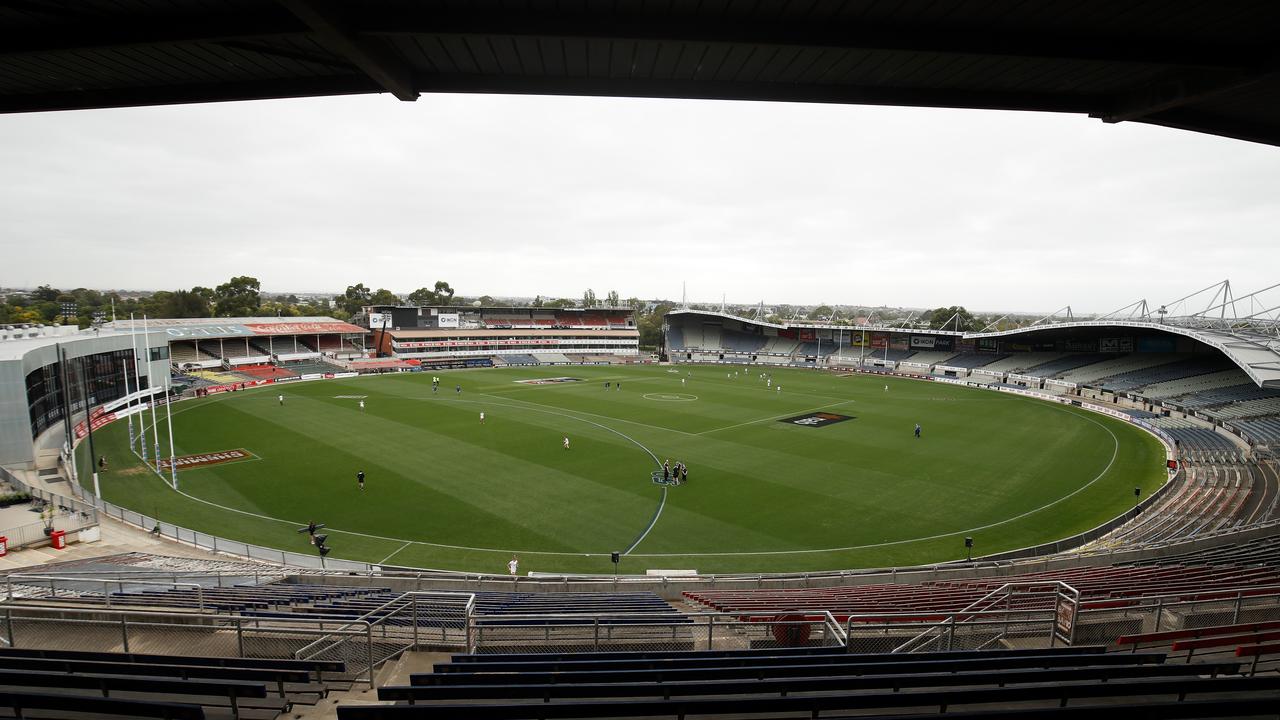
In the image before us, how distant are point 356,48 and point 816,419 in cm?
4461

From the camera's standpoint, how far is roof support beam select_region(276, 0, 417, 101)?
15.1 ft

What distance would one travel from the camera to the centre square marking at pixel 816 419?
4381 cm

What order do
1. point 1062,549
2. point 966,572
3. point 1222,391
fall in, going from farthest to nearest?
1. point 1222,391
2. point 1062,549
3. point 966,572

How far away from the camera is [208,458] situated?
107 feet

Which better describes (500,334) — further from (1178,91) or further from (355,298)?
(1178,91)

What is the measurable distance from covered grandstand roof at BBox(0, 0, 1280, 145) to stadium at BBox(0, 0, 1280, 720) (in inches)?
1.9

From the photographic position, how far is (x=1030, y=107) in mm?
7293

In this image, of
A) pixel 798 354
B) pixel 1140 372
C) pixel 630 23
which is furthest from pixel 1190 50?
pixel 798 354

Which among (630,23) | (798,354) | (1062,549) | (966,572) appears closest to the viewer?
(630,23)

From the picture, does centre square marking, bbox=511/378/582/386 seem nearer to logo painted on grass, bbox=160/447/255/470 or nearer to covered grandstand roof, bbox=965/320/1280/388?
logo painted on grass, bbox=160/447/255/470

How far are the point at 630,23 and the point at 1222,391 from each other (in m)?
61.2

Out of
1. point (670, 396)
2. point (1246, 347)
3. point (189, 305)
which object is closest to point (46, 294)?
point (189, 305)

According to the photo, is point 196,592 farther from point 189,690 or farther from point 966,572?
point 966,572

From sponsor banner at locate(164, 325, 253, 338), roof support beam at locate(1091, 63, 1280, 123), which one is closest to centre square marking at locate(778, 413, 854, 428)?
roof support beam at locate(1091, 63, 1280, 123)
